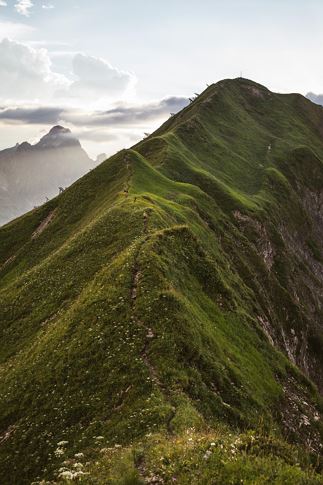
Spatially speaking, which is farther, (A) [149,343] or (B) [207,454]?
(A) [149,343]

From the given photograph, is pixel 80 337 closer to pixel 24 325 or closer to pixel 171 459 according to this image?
pixel 24 325

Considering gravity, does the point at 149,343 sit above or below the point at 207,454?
above

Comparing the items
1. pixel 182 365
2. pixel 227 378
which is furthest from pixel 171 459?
pixel 227 378

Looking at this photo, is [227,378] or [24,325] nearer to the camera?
[227,378]

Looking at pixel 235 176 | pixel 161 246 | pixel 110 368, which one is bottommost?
pixel 110 368

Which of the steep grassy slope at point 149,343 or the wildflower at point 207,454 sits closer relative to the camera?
the wildflower at point 207,454

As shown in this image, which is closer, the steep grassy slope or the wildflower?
the wildflower

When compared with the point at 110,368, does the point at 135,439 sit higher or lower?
lower

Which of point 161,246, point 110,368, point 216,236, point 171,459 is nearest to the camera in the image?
point 171,459
